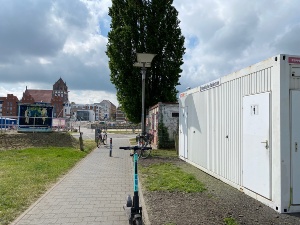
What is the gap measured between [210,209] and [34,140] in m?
17.2

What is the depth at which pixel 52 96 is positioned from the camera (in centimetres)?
13725

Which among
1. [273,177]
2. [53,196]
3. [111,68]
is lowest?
[53,196]

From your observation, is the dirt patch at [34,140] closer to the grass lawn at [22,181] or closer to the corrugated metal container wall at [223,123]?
the grass lawn at [22,181]

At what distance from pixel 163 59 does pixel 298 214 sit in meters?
20.9

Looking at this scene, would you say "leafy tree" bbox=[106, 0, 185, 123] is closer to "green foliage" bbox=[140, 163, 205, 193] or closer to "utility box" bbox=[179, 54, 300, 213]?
"green foliage" bbox=[140, 163, 205, 193]

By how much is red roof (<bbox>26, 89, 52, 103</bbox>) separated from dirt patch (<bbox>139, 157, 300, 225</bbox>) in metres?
135

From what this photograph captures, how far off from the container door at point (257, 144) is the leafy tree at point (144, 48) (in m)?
18.1

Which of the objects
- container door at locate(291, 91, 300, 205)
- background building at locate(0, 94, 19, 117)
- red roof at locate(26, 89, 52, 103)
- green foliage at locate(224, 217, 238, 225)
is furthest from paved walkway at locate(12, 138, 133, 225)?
red roof at locate(26, 89, 52, 103)

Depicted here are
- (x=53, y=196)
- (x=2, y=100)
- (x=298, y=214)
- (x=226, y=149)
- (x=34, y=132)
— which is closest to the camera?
(x=298, y=214)

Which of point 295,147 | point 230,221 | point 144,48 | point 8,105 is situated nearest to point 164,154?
point 295,147

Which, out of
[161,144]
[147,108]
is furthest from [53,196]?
[147,108]

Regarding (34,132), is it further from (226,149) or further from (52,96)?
(52,96)

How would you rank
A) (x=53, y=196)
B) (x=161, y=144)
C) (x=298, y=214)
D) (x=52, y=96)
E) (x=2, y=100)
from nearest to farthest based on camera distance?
(x=298, y=214) < (x=53, y=196) < (x=161, y=144) < (x=2, y=100) < (x=52, y=96)

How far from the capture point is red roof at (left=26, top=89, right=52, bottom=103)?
13588 cm
